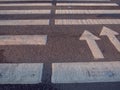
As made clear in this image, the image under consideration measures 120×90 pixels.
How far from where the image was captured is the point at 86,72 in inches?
222

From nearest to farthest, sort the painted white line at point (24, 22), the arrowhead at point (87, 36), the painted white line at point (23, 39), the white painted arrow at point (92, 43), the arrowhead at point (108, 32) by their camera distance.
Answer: the white painted arrow at point (92, 43) < the painted white line at point (23, 39) < the arrowhead at point (87, 36) < the arrowhead at point (108, 32) < the painted white line at point (24, 22)

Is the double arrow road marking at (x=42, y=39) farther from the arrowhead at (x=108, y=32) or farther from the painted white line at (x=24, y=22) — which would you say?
the painted white line at (x=24, y=22)

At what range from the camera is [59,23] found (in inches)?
342

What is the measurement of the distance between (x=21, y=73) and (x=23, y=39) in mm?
1891

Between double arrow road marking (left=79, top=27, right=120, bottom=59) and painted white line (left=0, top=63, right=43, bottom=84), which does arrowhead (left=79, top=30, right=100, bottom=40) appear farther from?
painted white line (left=0, top=63, right=43, bottom=84)

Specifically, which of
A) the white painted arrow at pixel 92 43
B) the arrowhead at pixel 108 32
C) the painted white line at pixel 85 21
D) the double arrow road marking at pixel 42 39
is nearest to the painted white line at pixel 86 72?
the white painted arrow at pixel 92 43

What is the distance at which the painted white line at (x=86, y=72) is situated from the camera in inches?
212

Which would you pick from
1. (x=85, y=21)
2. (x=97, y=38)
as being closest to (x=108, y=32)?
(x=97, y=38)

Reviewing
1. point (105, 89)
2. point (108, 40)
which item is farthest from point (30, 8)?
point (105, 89)

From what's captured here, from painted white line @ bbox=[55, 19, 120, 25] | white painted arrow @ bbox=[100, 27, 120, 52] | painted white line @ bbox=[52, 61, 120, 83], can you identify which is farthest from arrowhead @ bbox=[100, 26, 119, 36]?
painted white line @ bbox=[52, 61, 120, 83]

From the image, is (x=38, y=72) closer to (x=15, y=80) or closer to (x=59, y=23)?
(x=15, y=80)

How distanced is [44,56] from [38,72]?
2.57 ft

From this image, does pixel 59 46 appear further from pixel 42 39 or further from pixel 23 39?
pixel 23 39

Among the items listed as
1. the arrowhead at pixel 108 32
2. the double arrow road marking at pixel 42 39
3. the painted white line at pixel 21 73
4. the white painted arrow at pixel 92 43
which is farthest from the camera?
the arrowhead at pixel 108 32
